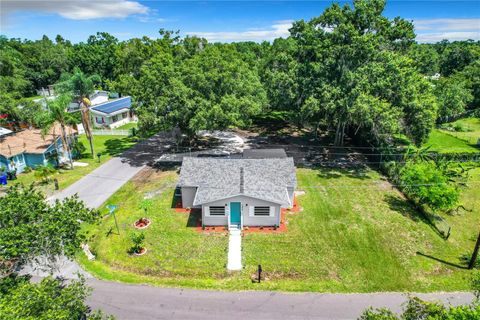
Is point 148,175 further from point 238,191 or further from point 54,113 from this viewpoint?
point 238,191

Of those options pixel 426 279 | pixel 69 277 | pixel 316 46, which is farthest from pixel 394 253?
pixel 316 46

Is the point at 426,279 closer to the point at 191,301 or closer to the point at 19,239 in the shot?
the point at 191,301

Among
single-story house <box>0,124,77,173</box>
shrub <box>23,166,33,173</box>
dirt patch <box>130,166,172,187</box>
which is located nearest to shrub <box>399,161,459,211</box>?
dirt patch <box>130,166,172,187</box>

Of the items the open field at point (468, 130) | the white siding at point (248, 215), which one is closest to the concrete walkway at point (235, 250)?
the white siding at point (248, 215)

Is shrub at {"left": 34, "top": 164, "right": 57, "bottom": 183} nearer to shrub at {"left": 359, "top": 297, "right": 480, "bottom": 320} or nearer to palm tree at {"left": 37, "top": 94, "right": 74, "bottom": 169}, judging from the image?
palm tree at {"left": 37, "top": 94, "right": 74, "bottom": 169}

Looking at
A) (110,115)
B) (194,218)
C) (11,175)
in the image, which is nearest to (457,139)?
(194,218)
